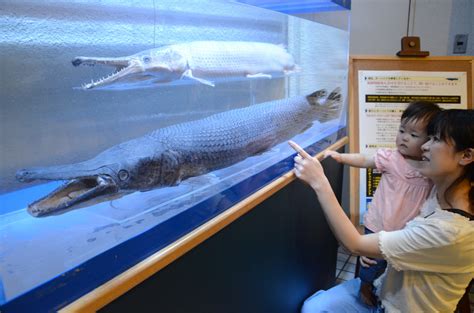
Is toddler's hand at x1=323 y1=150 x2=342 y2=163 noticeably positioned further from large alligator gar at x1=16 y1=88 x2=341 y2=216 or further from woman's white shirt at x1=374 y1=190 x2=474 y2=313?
woman's white shirt at x1=374 y1=190 x2=474 y2=313

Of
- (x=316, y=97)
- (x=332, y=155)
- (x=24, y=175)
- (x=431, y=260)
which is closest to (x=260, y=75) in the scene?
(x=316, y=97)

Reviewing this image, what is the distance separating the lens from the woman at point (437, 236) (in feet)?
3.17

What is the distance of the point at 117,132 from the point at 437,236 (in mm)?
850

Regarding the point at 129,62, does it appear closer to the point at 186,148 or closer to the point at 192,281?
the point at 186,148

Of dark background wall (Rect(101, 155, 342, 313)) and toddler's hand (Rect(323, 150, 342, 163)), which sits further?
toddler's hand (Rect(323, 150, 342, 163))

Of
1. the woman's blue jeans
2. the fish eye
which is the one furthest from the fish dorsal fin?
the fish eye

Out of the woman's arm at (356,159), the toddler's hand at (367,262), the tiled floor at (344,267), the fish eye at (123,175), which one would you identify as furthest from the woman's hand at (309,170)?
the tiled floor at (344,267)

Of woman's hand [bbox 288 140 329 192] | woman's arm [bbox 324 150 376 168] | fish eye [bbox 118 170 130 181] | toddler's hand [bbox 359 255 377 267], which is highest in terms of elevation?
fish eye [bbox 118 170 130 181]

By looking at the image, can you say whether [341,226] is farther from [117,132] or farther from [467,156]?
[117,132]

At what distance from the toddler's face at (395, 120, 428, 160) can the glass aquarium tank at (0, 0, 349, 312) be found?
0.46 m

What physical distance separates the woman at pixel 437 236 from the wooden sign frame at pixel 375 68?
0.84 metres

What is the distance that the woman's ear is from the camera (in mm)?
984

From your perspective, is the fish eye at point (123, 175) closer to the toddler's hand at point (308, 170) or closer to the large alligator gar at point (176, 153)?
the large alligator gar at point (176, 153)

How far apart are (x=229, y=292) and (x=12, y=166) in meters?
0.66
